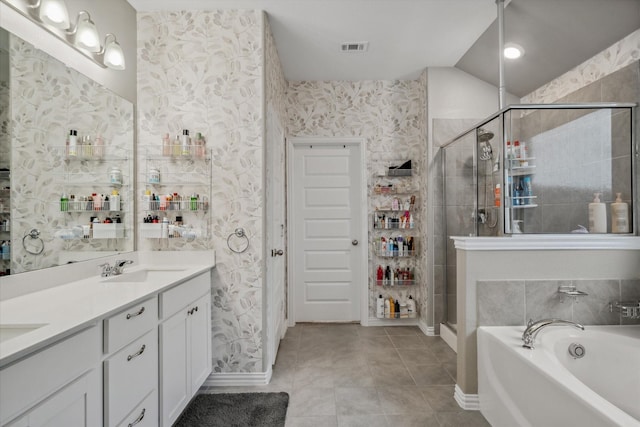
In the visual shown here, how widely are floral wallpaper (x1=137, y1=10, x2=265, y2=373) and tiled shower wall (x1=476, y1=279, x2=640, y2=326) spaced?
1.56 metres

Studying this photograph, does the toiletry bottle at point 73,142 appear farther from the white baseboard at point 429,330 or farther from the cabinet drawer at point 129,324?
the white baseboard at point 429,330

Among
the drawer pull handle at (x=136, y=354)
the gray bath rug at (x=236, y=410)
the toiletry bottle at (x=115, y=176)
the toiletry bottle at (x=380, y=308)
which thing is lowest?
the gray bath rug at (x=236, y=410)

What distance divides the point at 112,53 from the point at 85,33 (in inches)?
7.7

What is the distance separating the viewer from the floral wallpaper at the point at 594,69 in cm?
214

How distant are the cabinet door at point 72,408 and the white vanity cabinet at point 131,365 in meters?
0.06

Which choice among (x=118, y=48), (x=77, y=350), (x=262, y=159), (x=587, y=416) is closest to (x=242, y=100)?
(x=262, y=159)

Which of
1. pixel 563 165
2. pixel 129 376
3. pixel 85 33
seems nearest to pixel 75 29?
pixel 85 33

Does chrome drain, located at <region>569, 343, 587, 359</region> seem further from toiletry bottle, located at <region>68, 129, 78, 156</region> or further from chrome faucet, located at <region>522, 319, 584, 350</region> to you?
toiletry bottle, located at <region>68, 129, 78, 156</region>

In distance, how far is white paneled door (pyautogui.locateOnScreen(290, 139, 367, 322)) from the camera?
3.72 metres

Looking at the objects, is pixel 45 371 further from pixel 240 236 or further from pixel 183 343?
pixel 240 236

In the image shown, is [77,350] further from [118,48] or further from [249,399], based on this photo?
[118,48]

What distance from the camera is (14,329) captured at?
112 cm

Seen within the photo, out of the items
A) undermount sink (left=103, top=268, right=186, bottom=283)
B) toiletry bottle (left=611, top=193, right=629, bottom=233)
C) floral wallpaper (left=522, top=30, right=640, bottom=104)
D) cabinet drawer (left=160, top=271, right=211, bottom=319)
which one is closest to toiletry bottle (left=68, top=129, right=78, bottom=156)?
undermount sink (left=103, top=268, right=186, bottom=283)

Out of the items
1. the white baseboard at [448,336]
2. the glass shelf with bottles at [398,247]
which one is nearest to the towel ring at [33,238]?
the glass shelf with bottles at [398,247]
